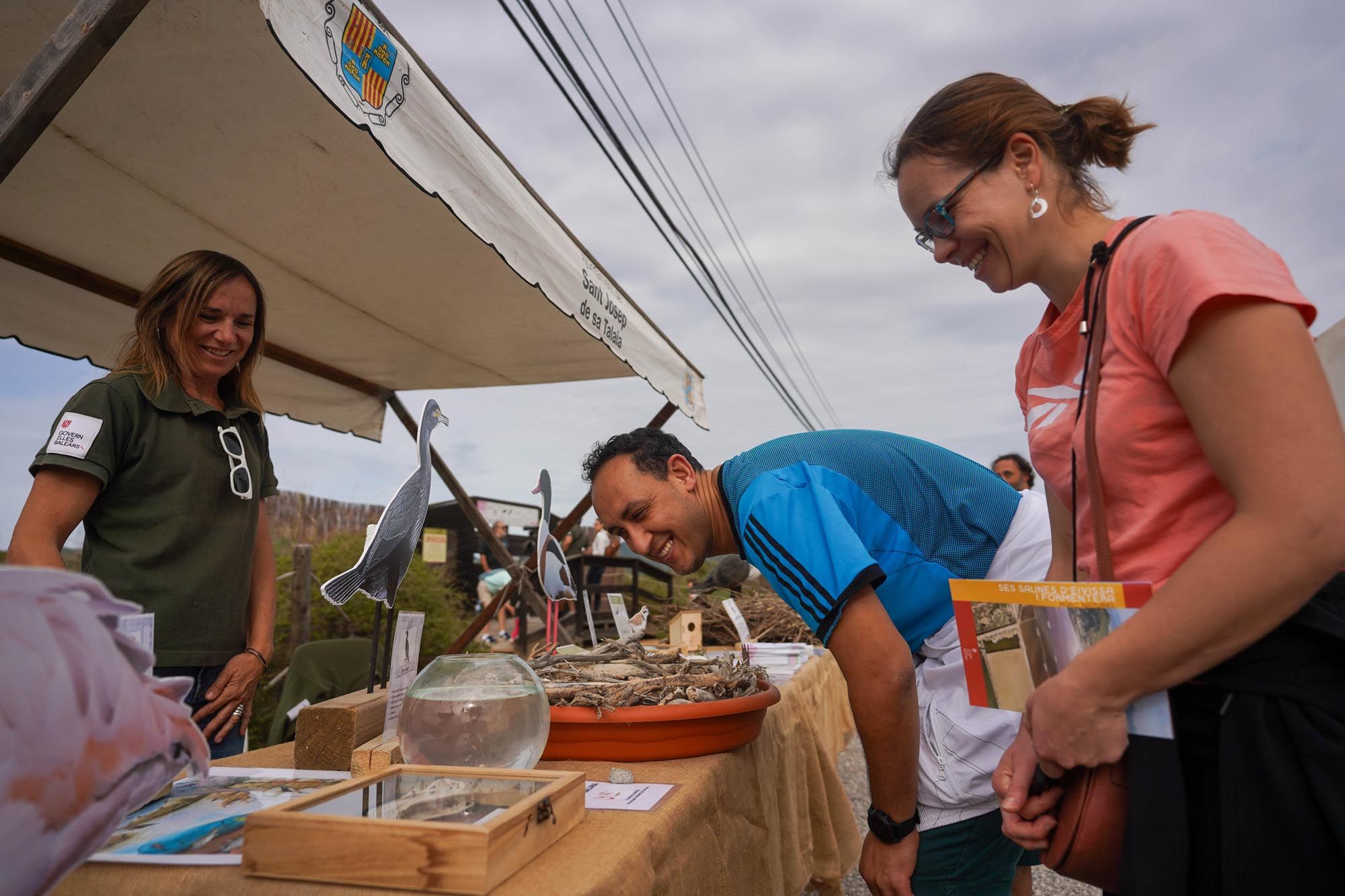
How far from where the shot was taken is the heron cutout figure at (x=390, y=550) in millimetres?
1250

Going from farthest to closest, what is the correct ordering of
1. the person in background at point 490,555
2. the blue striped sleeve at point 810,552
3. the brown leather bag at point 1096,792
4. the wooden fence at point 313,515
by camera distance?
the person in background at point 490,555 < the wooden fence at point 313,515 < the blue striped sleeve at point 810,552 < the brown leather bag at point 1096,792

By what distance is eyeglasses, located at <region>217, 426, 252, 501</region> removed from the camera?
1762 millimetres

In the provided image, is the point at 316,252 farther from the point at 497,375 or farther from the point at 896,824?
the point at 896,824

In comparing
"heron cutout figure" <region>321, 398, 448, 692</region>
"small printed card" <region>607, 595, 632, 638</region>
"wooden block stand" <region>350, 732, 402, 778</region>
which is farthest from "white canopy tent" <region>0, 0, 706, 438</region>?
"wooden block stand" <region>350, 732, 402, 778</region>

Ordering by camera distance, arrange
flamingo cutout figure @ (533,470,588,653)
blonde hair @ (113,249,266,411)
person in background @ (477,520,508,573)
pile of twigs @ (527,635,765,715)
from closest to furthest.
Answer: pile of twigs @ (527,635,765,715) → blonde hair @ (113,249,266,411) → flamingo cutout figure @ (533,470,588,653) → person in background @ (477,520,508,573)

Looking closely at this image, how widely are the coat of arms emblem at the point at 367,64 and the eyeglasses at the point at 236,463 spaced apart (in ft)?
2.58

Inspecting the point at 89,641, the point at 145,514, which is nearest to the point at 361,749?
the point at 89,641

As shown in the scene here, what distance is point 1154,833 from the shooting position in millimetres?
695

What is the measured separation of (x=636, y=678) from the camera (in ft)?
4.90

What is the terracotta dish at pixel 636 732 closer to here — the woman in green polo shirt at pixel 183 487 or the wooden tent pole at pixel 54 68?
the woman in green polo shirt at pixel 183 487

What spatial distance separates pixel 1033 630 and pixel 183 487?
1678mm

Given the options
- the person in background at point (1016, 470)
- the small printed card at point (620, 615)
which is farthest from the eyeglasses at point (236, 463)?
the person in background at point (1016, 470)

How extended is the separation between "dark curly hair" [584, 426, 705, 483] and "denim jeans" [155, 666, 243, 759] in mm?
952

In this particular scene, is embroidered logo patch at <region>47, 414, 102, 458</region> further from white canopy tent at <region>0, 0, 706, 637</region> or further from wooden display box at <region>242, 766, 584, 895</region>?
wooden display box at <region>242, 766, 584, 895</region>
